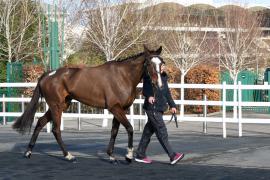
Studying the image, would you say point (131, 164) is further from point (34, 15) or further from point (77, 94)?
point (34, 15)

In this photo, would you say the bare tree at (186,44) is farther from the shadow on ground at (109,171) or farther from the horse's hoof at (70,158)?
the shadow on ground at (109,171)

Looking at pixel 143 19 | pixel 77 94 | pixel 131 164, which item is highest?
pixel 143 19

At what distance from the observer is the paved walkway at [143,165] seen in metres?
10.6

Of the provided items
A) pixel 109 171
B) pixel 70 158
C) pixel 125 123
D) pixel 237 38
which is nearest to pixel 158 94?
pixel 125 123

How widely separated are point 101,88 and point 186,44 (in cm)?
2502

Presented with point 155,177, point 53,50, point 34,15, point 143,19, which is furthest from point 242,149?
point 34,15

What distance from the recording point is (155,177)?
1033 cm

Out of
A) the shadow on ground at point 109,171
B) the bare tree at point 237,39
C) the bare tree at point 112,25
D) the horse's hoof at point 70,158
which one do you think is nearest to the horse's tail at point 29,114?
the shadow on ground at point 109,171

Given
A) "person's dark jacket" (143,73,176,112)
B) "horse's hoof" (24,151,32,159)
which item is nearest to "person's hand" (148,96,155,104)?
"person's dark jacket" (143,73,176,112)

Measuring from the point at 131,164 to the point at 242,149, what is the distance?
10.4 ft

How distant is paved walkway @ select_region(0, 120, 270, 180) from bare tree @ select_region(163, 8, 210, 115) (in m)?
17.9

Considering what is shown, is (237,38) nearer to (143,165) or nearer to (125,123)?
(125,123)

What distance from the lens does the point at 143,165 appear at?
11.8 meters

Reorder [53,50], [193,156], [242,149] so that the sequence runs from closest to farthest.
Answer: [193,156]
[242,149]
[53,50]
